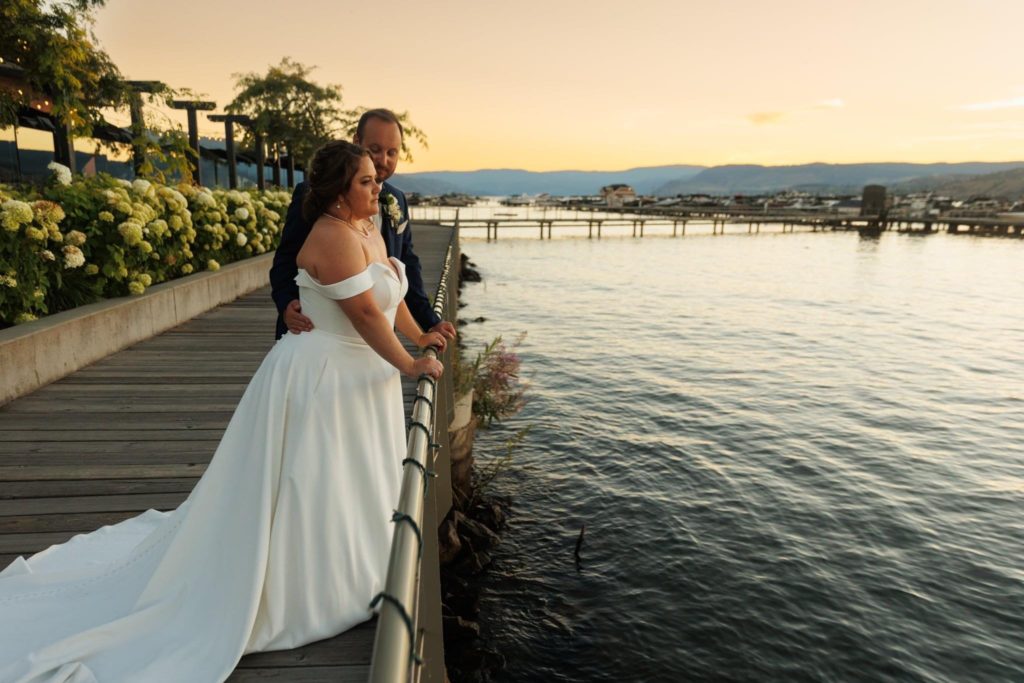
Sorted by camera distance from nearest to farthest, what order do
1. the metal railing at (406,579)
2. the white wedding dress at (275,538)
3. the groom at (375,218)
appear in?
the metal railing at (406,579) → the white wedding dress at (275,538) → the groom at (375,218)

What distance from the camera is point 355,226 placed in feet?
9.84

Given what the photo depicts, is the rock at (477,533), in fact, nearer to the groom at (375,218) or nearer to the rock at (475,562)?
the rock at (475,562)

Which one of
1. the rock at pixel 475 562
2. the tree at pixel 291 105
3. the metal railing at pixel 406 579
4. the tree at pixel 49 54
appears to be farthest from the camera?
the tree at pixel 291 105

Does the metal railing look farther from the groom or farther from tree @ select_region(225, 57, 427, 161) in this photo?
tree @ select_region(225, 57, 427, 161)

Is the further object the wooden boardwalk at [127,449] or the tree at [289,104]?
the tree at [289,104]

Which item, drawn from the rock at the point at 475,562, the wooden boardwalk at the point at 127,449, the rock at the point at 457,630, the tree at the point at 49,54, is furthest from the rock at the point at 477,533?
the tree at the point at 49,54

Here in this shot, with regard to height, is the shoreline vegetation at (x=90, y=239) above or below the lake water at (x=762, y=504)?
above

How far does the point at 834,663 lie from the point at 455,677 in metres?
4.01

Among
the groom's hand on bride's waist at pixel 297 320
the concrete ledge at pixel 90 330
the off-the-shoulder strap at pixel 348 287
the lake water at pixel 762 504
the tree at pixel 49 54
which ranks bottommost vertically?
the lake water at pixel 762 504

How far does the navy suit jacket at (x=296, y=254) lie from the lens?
12.1 feet

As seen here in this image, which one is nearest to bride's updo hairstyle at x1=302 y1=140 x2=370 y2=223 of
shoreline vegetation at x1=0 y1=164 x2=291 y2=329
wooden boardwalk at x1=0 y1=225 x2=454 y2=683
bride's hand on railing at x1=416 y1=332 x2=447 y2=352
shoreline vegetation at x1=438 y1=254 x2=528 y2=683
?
bride's hand on railing at x1=416 y1=332 x2=447 y2=352

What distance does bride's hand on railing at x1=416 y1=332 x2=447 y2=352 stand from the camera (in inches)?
145

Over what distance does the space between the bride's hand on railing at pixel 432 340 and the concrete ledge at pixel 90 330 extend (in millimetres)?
4182

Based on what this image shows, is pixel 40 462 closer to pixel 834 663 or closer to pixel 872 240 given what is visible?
pixel 834 663
